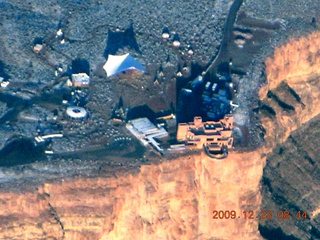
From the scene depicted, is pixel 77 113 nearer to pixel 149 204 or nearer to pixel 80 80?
pixel 80 80

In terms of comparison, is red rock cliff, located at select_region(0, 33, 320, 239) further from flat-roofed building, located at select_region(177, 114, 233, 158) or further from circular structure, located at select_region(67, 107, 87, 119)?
circular structure, located at select_region(67, 107, 87, 119)

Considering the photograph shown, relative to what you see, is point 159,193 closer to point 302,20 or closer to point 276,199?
point 276,199

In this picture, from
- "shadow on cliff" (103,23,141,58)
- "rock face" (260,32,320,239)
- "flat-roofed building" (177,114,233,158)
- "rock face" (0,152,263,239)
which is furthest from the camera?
"shadow on cliff" (103,23,141,58)

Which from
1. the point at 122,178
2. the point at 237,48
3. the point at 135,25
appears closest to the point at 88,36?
the point at 135,25

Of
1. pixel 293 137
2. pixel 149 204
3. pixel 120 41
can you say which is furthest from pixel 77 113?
pixel 293 137

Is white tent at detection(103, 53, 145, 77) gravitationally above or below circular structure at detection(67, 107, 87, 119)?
above

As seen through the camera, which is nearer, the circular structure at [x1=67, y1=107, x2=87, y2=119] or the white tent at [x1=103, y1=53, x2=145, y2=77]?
the circular structure at [x1=67, y1=107, x2=87, y2=119]
